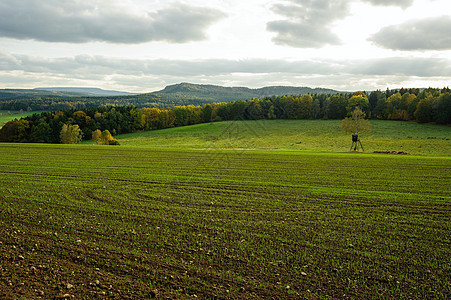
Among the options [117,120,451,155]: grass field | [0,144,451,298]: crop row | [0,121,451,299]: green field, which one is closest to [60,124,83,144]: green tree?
[117,120,451,155]: grass field

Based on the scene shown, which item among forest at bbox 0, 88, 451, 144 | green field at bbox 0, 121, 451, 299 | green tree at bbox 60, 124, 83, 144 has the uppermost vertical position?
forest at bbox 0, 88, 451, 144

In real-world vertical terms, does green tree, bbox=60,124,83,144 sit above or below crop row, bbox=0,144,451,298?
below

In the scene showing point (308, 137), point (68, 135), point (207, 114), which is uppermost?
point (207, 114)

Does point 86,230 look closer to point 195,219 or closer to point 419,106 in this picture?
point 195,219

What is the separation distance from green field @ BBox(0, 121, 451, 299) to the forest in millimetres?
53170

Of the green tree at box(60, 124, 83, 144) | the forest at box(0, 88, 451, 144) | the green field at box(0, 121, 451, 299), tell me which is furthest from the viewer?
the forest at box(0, 88, 451, 144)

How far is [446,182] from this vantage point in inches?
695

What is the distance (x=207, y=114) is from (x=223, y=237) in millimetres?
101925

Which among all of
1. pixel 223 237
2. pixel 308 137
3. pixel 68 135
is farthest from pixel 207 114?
pixel 223 237

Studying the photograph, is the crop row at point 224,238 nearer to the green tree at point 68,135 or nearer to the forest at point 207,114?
the green tree at point 68,135

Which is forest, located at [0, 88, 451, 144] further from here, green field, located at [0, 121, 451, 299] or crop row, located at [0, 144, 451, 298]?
crop row, located at [0, 144, 451, 298]

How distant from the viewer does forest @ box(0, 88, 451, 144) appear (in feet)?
242

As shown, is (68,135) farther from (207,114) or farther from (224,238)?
(224,238)

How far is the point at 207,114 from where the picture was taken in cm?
10931
